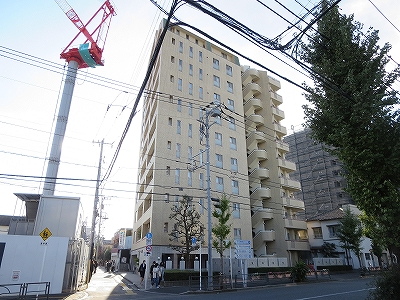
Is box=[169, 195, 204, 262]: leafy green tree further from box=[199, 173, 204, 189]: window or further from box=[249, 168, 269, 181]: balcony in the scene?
box=[249, 168, 269, 181]: balcony

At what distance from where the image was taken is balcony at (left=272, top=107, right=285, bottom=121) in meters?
41.0

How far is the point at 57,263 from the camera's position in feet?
46.4

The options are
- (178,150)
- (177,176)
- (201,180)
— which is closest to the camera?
(177,176)

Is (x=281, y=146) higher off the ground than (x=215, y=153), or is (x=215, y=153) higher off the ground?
(x=281, y=146)

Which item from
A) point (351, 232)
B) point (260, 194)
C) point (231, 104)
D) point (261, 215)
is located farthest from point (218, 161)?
point (351, 232)

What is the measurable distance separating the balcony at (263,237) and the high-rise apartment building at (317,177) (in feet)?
63.6

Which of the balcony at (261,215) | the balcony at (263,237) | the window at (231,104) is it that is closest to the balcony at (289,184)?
the balcony at (261,215)

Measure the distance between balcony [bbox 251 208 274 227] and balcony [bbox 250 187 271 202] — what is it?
154 centimetres

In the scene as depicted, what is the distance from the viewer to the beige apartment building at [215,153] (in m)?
29.4

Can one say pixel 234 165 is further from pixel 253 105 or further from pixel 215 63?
pixel 215 63

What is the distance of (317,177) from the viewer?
51.2 metres

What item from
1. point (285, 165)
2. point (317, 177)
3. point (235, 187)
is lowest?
point (235, 187)

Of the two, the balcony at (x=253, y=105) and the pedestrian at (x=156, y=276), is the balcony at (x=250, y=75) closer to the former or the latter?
the balcony at (x=253, y=105)

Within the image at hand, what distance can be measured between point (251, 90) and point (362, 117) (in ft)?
110
